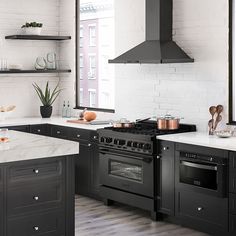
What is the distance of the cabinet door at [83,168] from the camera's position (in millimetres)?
7137

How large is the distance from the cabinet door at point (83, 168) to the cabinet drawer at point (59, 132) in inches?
14.8

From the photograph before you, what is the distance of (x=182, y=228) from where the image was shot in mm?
5965

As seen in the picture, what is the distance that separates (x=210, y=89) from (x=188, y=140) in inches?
33.9

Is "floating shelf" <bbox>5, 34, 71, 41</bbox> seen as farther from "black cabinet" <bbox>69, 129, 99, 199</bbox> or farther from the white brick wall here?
"black cabinet" <bbox>69, 129, 99, 199</bbox>

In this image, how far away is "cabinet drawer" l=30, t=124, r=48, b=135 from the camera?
7.58 meters

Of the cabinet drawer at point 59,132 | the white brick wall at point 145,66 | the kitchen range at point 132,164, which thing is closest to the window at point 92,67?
the white brick wall at point 145,66

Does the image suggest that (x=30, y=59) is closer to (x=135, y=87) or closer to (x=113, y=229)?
(x=135, y=87)

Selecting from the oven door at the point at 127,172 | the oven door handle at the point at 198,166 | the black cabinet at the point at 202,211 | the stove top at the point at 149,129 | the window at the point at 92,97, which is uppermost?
the window at the point at 92,97

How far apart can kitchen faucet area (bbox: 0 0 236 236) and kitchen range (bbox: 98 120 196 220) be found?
0.01m

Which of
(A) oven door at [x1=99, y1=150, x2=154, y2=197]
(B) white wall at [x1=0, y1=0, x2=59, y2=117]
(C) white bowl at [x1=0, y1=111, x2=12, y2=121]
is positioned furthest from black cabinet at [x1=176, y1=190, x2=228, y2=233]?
(B) white wall at [x1=0, y1=0, x2=59, y2=117]

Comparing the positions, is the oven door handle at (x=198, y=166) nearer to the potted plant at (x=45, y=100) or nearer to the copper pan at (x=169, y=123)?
the copper pan at (x=169, y=123)

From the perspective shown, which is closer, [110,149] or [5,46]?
[110,149]

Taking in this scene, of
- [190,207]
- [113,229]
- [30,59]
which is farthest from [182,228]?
[30,59]

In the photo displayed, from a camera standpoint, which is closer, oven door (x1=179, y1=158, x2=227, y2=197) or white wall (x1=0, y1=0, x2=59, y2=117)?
oven door (x1=179, y1=158, x2=227, y2=197)
